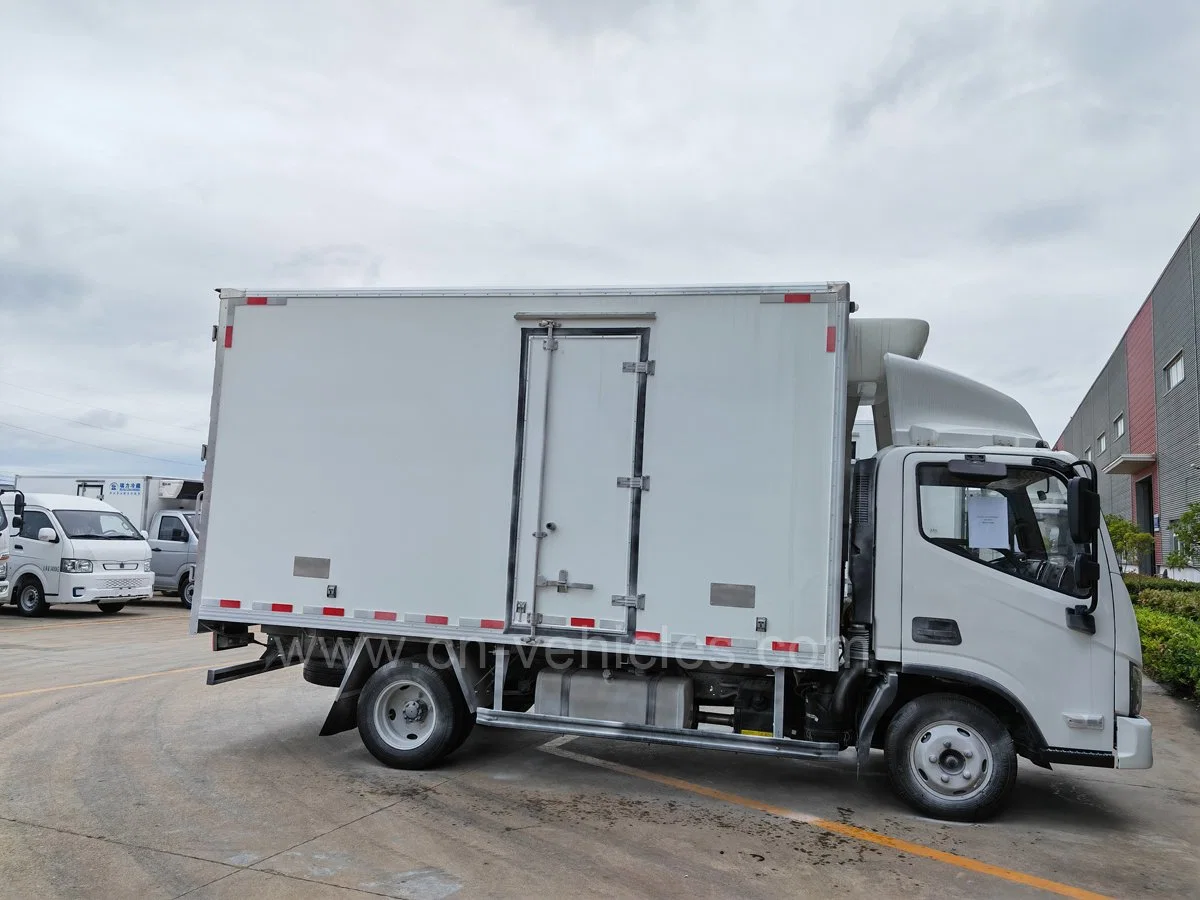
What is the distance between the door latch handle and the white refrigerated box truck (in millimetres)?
16

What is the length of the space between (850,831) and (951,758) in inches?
31.3

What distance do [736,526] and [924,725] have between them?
1675mm

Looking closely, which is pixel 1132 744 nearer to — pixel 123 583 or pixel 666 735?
pixel 666 735

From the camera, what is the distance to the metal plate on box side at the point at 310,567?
6758mm

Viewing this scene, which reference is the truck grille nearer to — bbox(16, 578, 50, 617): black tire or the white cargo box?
bbox(16, 578, 50, 617): black tire

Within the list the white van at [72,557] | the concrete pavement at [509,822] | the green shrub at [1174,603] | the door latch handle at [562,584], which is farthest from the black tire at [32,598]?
the green shrub at [1174,603]

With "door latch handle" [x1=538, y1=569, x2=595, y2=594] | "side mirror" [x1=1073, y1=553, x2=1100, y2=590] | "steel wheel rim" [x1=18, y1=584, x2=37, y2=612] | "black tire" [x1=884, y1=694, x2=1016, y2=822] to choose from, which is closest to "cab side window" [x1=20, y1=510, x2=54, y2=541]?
"steel wheel rim" [x1=18, y1=584, x2=37, y2=612]

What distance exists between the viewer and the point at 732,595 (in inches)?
236

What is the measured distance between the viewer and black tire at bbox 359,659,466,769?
6.63m

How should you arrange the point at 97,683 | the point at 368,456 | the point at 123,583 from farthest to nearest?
1. the point at 123,583
2. the point at 97,683
3. the point at 368,456

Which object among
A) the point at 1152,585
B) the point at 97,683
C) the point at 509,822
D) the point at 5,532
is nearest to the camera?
the point at 509,822

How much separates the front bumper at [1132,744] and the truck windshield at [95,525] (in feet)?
55.9

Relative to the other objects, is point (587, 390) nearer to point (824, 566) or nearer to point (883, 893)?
point (824, 566)

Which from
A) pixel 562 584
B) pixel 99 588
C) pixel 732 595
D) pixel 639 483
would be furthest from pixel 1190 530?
pixel 99 588
